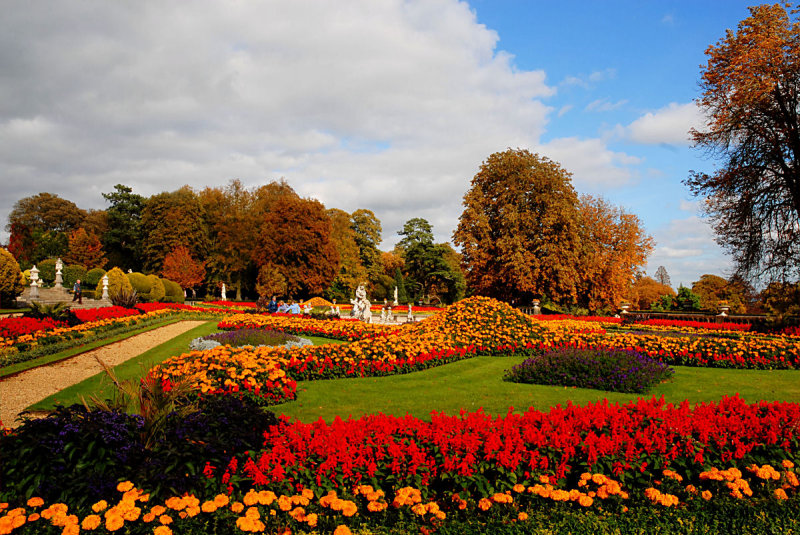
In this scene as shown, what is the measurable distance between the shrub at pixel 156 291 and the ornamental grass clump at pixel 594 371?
29.0m

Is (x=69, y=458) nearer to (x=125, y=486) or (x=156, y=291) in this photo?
(x=125, y=486)

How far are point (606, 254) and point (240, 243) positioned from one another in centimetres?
3164

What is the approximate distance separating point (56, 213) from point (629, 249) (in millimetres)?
63443

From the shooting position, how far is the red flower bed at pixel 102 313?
626 inches

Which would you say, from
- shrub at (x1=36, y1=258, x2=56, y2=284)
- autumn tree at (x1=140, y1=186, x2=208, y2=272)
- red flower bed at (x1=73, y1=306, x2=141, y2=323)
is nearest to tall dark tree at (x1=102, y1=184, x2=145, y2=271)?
autumn tree at (x1=140, y1=186, x2=208, y2=272)

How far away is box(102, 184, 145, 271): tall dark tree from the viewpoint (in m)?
52.8

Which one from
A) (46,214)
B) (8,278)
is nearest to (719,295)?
(8,278)

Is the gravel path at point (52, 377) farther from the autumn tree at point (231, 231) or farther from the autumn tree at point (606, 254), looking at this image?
the autumn tree at point (231, 231)

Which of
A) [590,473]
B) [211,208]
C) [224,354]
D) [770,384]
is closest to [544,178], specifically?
[770,384]

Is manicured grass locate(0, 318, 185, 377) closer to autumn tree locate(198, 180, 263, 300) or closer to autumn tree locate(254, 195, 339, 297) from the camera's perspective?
autumn tree locate(254, 195, 339, 297)

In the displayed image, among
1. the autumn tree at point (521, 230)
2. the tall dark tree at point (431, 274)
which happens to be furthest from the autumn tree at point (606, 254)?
the tall dark tree at point (431, 274)

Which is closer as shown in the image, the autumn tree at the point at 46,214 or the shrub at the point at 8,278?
the shrub at the point at 8,278

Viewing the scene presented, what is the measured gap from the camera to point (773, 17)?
52.0 feet

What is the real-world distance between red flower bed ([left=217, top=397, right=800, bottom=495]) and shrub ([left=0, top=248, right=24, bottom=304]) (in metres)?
23.8
